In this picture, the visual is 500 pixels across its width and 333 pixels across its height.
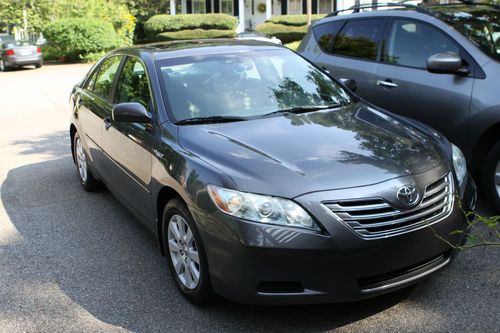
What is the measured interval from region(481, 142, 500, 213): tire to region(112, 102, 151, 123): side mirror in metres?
2.86

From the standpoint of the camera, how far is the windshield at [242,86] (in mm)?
4125

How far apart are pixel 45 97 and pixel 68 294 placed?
480 inches

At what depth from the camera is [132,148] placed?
14.2 ft

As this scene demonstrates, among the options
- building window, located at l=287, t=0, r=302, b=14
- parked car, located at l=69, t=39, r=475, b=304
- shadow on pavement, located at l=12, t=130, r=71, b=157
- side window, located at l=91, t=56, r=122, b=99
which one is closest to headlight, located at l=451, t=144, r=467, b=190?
parked car, located at l=69, t=39, r=475, b=304

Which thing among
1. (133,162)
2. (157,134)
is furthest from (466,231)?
(133,162)

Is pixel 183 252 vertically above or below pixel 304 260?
below

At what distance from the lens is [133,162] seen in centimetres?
431

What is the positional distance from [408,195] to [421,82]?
8.16 feet

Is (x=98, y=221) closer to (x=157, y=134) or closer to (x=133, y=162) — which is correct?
(x=133, y=162)

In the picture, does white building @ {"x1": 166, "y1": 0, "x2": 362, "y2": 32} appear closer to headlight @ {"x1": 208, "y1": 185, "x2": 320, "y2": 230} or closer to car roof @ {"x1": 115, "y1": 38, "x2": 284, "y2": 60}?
car roof @ {"x1": 115, "y1": 38, "x2": 284, "y2": 60}

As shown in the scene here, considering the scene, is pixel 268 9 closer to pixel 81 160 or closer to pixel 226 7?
pixel 226 7

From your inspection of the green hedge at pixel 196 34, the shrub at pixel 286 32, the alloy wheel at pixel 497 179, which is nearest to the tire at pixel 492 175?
the alloy wheel at pixel 497 179

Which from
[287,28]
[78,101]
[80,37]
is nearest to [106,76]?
[78,101]

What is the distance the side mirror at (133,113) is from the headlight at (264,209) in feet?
4.01
